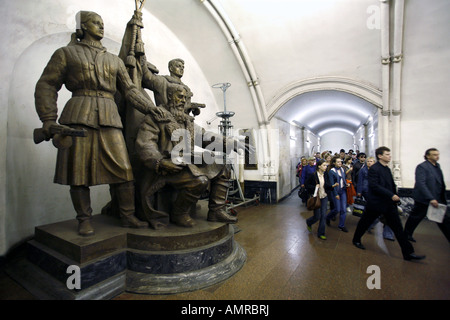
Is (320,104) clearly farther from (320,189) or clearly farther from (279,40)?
(320,189)

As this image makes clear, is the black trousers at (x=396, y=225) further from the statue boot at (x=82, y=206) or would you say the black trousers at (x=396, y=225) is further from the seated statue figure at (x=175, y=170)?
the statue boot at (x=82, y=206)

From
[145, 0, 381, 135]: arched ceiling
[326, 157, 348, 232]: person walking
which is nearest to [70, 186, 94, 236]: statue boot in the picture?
[326, 157, 348, 232]: person walking

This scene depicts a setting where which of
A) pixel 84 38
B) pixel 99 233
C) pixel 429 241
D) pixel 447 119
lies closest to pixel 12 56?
pixel 84 38

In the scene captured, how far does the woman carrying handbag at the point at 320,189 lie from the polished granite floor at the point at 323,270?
192 mm

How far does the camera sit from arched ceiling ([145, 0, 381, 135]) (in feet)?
17.2

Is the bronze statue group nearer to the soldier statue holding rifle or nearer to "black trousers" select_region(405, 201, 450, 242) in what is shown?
the soldier statue holding rifle

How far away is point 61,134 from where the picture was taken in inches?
79.5

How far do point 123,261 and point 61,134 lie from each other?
1303mm

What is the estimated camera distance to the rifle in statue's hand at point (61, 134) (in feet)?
6.50

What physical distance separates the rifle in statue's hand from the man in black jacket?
137 inches

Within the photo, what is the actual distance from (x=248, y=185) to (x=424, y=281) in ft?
16.7

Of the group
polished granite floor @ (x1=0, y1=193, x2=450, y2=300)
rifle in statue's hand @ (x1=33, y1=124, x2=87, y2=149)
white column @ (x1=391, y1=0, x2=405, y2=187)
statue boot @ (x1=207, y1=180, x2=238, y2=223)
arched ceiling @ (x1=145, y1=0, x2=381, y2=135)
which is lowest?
polished granite floor @ (x1=0, y1=193, x2=450, y2=300)

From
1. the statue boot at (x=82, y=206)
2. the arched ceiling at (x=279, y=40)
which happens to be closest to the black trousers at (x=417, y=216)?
the arched ceiling at (x=279, y=40)

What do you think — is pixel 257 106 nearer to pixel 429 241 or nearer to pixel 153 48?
pixel 153 48
